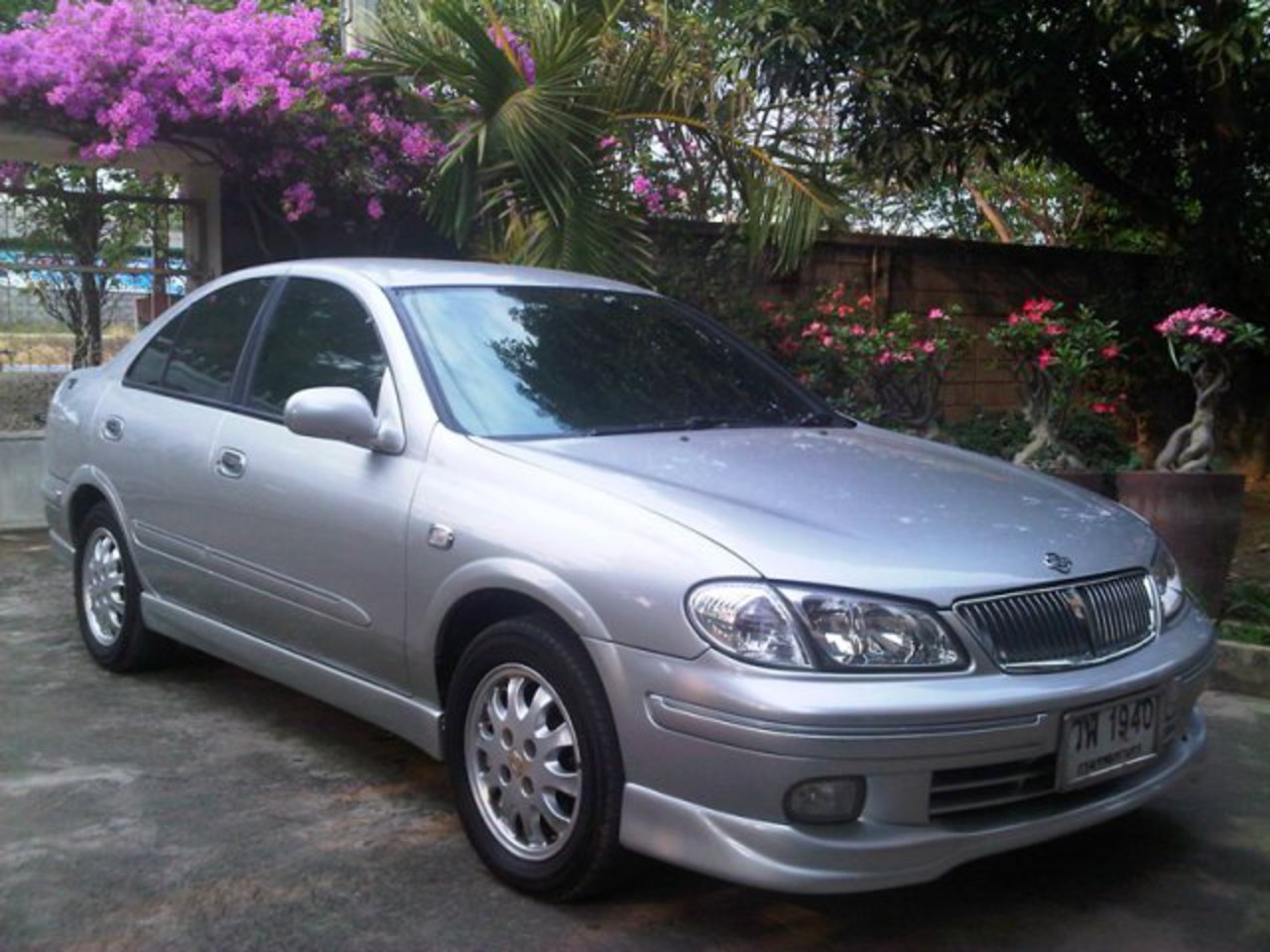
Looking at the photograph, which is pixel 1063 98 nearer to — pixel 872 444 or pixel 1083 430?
pixel 1083 430

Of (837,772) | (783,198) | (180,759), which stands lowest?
(180,759)

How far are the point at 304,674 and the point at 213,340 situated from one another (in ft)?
4.79

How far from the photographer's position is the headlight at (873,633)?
2924 millimetres

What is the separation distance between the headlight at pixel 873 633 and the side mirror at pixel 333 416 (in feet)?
4.64

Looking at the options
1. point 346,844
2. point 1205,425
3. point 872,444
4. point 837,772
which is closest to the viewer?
point 837,772

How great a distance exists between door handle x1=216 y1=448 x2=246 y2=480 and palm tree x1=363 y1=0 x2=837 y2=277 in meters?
3.16

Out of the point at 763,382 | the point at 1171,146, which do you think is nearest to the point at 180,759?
the point at 763,382

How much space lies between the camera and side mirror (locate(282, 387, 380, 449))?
12.3ft

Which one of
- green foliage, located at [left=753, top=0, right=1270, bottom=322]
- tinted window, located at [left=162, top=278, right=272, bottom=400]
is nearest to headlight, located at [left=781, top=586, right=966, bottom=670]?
tinted window, located at [left=162, top=278, right=272, bottom=400]

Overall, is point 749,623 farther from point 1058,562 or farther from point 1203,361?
point 1203,361

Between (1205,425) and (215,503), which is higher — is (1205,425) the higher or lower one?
the higher one

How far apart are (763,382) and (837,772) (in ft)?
6.54

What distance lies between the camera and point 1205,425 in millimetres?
5938

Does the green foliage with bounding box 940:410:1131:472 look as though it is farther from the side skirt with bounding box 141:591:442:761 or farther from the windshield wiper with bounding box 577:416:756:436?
the side skirt with bounding box 141:591:442:761
